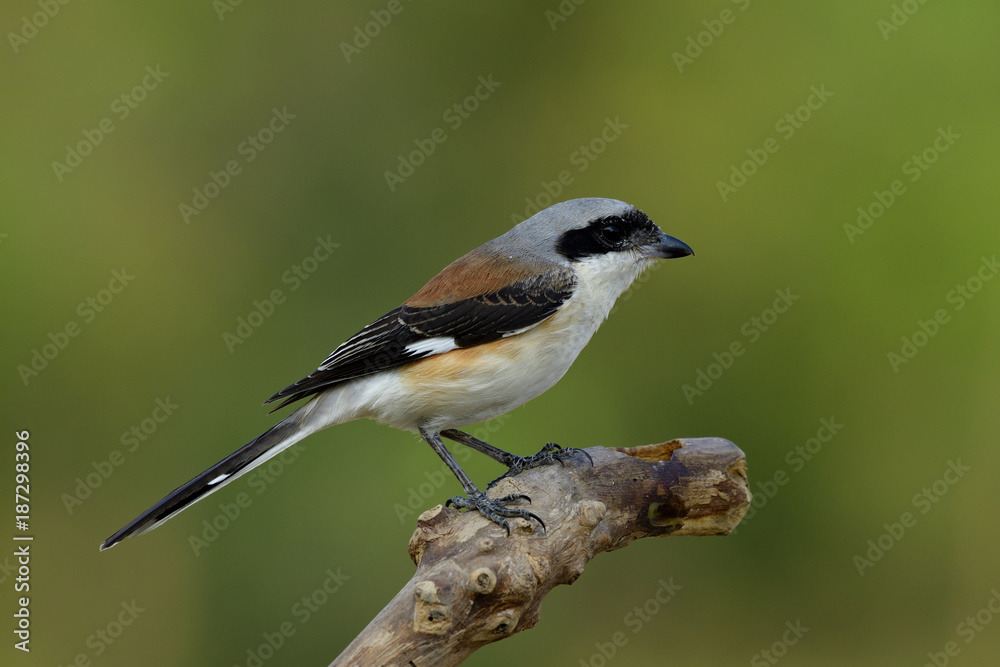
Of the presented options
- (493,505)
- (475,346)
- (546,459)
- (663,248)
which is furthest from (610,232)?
(493,505)

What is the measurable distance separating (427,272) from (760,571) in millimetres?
2205

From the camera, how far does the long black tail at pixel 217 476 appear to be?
278cm

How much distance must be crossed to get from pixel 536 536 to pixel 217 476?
3.43 ft

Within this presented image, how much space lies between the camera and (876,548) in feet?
14.1

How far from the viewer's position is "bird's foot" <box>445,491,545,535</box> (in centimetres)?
257

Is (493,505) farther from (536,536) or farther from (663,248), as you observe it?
(663,248)

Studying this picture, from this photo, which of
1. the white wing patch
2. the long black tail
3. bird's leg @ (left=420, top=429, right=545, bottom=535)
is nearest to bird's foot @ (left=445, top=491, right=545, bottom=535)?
bird's leg @ (left=420, top=429, right=545, bottom=535)

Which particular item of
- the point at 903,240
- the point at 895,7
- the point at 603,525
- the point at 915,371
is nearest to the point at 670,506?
the point at 603,525

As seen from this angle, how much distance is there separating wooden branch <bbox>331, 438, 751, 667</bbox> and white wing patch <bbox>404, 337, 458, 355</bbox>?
469mm

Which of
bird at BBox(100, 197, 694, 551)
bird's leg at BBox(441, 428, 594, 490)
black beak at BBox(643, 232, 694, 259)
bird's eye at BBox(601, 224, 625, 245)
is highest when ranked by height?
bird's eye at BBox(601, 224, 625, 245)

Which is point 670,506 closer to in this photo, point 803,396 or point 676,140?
point 803,396

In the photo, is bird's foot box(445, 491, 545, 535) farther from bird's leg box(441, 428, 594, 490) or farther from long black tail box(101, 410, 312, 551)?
long black tail box(101, 410, 312, 551)

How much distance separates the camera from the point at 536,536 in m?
2.55

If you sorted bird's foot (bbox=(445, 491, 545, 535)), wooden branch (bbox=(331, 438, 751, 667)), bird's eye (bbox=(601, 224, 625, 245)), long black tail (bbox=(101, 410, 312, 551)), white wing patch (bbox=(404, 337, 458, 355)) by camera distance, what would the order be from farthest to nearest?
1. bird's eye (bbox=(601, 224, 625, 245))
2. white wing patch (bbox=(404, 337, 458, 355))
3. long black tail (bbox=(101, 410, 312, 551))
4. bird's foot (bbox=(445, 491, 545, 535))
5. wooden branch (bbox=(331, 438, 751, 667))
